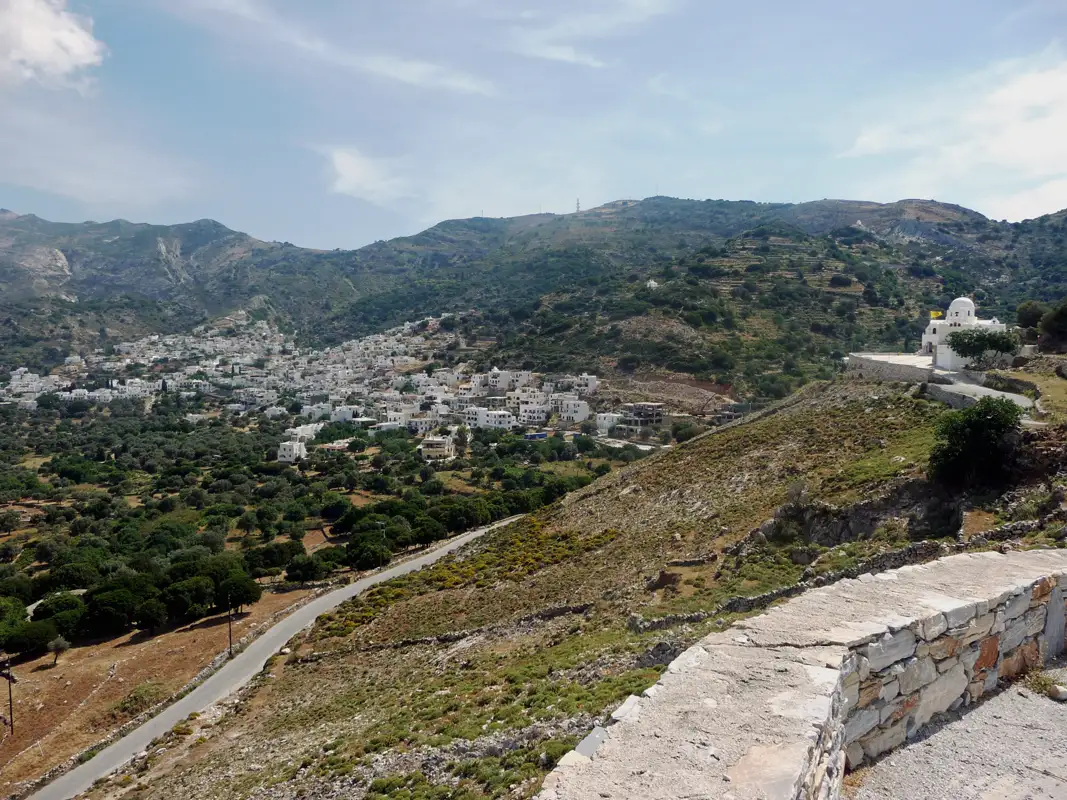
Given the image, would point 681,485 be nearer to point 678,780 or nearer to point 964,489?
point 964,489

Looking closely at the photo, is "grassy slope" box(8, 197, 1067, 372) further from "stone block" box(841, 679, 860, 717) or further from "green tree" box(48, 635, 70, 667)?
"stone block" box(841, 679, 860, 717)

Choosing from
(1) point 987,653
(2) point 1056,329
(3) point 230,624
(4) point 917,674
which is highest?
(2) point 1056,329

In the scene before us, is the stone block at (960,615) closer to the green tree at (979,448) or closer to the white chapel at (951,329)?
the green tree at (979,448)

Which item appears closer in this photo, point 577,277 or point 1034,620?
point 1034,620

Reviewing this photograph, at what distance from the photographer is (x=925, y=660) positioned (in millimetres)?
5391

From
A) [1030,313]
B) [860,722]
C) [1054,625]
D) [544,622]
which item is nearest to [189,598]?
[544,622]

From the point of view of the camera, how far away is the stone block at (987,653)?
18.9ft

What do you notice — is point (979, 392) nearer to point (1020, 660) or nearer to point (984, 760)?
point (1020, 660)

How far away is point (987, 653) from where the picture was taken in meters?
5.83

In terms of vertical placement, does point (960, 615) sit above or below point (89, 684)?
above

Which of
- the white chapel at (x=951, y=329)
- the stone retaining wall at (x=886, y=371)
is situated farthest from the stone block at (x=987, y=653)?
the white chapel at (x=951, y=329)

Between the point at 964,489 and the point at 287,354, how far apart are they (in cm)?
13189

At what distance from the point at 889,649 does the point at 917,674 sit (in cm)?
44

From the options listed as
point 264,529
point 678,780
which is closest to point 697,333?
point 264,529
